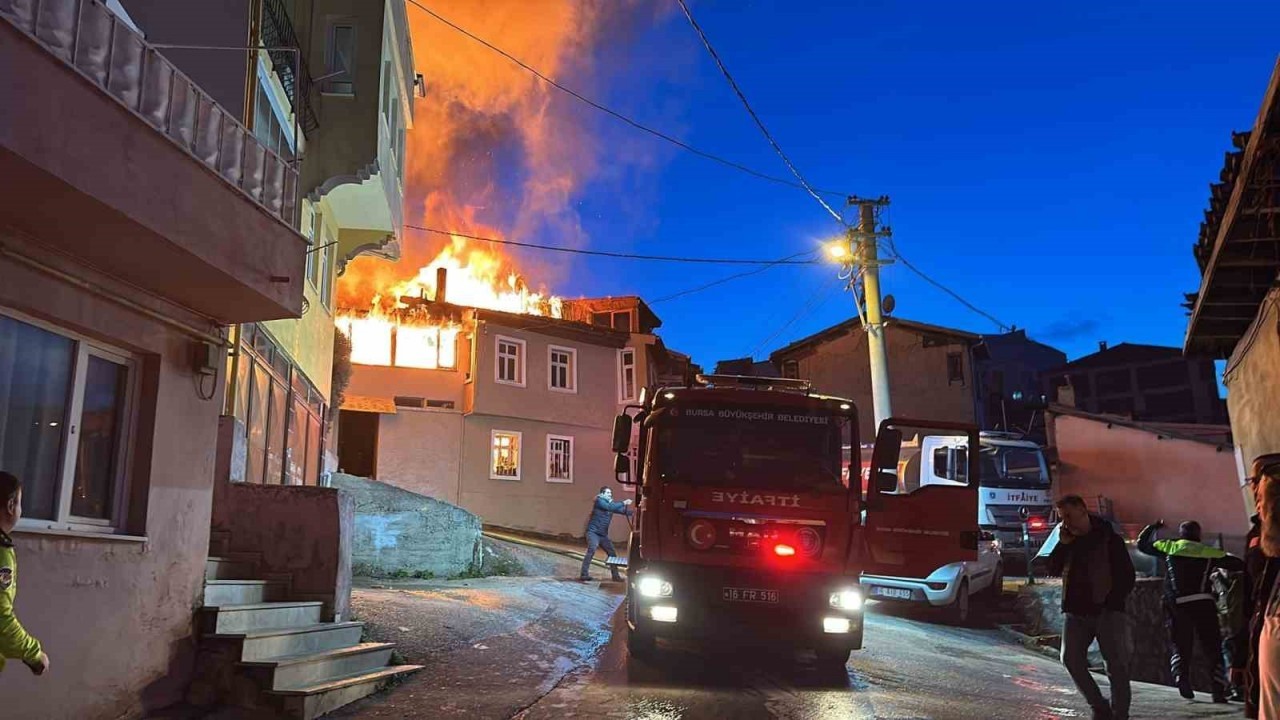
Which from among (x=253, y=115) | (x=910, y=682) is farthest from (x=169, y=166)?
(x=910, y=682)

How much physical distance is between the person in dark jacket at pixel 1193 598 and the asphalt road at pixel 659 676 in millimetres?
325

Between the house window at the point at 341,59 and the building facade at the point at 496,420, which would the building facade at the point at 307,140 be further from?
the building facade at the point at 496,420

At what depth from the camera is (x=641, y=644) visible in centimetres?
923

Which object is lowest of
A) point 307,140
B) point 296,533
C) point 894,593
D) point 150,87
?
point 894,593

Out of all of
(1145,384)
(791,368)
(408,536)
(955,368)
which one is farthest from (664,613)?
(1145,384)

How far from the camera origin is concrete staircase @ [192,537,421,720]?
6.80 m

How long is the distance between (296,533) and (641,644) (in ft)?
12.1

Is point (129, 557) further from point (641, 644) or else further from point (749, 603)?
point (749, 603)

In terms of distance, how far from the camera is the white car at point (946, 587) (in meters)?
15.1

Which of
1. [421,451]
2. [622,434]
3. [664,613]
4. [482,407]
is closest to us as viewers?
[664,613]

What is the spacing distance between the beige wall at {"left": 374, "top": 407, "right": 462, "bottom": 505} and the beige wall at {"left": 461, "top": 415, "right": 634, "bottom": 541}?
415 mm

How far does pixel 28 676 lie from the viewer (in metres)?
5.51

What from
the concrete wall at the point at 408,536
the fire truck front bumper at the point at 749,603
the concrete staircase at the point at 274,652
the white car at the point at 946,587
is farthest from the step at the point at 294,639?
the white car at the point at 946,587

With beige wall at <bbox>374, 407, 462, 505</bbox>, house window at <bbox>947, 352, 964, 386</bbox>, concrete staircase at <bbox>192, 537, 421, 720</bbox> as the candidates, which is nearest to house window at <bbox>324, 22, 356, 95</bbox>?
concrete staircase at <bbox>192, 537, 421, 720</bbox>
